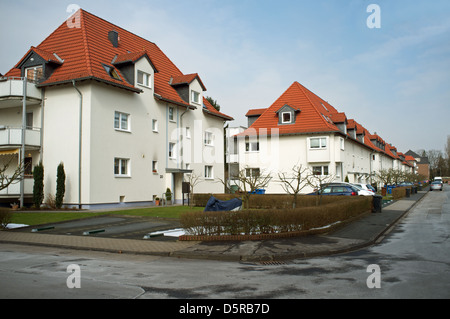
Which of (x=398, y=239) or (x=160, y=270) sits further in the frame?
(x=398, y=239)

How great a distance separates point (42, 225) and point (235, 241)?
29.2 ft

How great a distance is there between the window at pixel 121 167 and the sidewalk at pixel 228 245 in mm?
11866

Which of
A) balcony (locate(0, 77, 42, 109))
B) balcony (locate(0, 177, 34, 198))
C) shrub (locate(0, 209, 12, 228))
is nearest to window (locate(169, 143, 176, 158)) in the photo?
balcony (locate(0, 77, 42, 109))

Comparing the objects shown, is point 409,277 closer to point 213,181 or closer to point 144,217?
point 144,217

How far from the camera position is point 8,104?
26.2 m

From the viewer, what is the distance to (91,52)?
84.3 ft

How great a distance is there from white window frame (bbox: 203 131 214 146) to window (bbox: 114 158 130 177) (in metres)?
10.0

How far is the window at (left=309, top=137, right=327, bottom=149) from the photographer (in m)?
39.0

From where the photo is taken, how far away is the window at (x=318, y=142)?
1535 inches

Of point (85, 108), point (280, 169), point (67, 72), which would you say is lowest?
point (280, 169)

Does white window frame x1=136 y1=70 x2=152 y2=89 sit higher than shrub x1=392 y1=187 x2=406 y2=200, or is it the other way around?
white window frame x1=136 y1=70 x2=152 y2=89

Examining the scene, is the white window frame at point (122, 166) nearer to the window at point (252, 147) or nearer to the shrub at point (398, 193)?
the window at point (252, 147)

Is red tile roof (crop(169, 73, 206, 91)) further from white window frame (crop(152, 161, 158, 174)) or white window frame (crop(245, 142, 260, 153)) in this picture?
white window frame (crop(245, 142, 260, 153))

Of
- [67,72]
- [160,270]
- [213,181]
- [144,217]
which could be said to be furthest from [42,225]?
[213,181]
